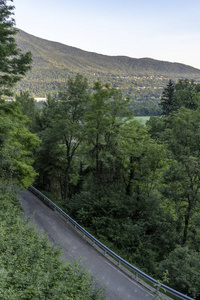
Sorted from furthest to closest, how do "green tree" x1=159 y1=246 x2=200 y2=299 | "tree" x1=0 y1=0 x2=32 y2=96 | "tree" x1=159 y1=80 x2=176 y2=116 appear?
"tree" x1=159 y1=80 x2=176 y2=116 < "tree" x1=0 y1=0 x2=32 y2=96 < "green tree" x1=159 y1=246 x2=200 y2=299

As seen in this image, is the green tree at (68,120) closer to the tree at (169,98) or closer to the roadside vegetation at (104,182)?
the roadside vegetation at (104,182)

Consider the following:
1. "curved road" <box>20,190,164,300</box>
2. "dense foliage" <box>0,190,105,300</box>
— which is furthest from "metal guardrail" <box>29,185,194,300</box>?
"dense foliage" <box>0,190,105,300</box>

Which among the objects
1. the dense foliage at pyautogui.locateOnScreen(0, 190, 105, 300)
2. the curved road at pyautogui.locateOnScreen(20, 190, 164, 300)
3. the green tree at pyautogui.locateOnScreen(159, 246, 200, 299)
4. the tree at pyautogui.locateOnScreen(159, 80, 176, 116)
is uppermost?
the tree at pyautogui.locateOnScreen(159, 80, 176, 116)

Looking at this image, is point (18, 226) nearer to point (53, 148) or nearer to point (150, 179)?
point (150, 179)

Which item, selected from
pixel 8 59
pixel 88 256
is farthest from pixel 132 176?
pixel 8 59

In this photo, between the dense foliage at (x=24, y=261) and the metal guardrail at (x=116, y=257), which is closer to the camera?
the dense foliage at (x=24, y=261)

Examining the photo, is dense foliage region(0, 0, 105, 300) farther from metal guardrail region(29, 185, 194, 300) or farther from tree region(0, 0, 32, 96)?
metal guardrail region(29, 185, 194, 300)

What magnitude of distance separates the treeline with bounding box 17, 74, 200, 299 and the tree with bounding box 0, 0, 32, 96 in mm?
5847

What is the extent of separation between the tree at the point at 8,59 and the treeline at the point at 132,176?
5.85 metres

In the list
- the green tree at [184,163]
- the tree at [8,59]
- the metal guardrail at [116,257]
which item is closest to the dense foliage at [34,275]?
the metal guardrail at [116,257]

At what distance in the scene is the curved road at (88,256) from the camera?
8.69m

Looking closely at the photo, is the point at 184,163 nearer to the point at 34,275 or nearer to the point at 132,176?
the point at 132,176

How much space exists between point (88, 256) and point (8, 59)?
42.3 ft

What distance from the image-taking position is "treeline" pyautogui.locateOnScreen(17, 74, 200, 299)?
11859mm
